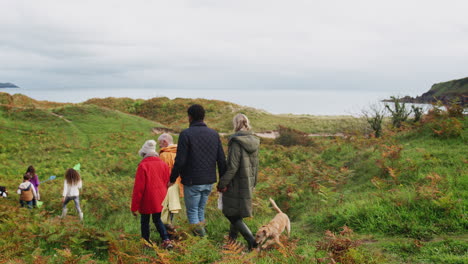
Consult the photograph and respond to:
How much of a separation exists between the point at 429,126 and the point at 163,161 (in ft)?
35.3

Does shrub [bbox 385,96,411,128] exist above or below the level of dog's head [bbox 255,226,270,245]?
above

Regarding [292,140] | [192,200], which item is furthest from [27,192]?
[292,140]

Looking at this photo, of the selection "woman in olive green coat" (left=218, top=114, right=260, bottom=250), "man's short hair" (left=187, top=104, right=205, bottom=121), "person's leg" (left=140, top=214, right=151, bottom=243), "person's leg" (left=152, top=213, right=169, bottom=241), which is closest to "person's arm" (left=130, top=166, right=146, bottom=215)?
"person's leg" (left=140, top=214, right=151, bottom=243)

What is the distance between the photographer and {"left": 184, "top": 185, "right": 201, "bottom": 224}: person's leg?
5.42 meters

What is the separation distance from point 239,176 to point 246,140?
0.61 meters

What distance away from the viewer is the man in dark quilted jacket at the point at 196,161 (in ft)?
17.4

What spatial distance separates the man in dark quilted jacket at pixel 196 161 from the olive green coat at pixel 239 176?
0.33 meters

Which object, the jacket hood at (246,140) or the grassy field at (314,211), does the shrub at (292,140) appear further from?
the jacket hood at (246,140)

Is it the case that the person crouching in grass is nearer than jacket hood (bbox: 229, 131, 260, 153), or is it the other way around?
jacket hood (bbox: 229, 131, 260, 153)

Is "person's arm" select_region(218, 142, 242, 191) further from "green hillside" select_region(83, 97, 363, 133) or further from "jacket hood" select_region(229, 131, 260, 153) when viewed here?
"green hillside" select_region(83, 97, 363, 133)

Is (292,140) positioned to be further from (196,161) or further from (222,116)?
(196,161)

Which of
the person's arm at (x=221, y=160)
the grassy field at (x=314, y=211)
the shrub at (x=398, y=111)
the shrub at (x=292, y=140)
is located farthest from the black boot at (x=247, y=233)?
the shrub at (x=398, y=111)

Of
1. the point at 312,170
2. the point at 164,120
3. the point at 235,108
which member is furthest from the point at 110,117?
the point at 312,170

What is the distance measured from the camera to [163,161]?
5895mm
